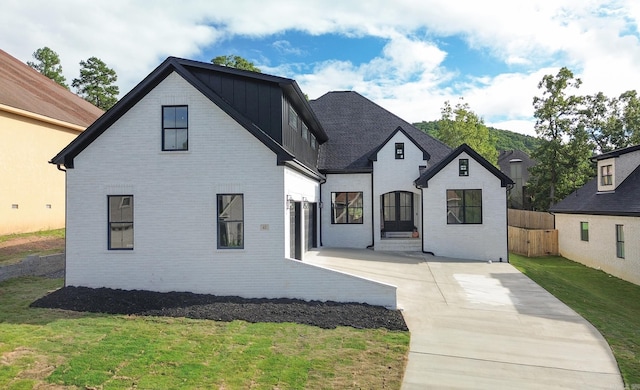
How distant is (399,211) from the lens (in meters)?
21.7

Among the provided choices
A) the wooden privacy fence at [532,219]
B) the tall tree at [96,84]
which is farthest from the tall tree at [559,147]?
the tall tree at [96,84]

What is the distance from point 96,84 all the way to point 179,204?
42.7 meters

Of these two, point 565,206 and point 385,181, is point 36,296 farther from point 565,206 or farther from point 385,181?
point 565,206

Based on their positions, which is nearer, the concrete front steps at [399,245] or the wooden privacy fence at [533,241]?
the concrete front steps at [399,245]

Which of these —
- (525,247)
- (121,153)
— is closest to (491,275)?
(525,247)

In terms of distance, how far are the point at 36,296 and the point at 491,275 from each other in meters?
14.4

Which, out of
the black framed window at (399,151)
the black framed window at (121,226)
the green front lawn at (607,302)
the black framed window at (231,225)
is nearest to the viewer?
the green front lawn at (607,302)

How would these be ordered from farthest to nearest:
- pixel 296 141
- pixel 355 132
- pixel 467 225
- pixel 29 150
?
pixel 355 132 → pixel 29 150 → pixel 467 225 → pixel 296 141

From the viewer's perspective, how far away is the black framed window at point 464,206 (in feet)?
61.1

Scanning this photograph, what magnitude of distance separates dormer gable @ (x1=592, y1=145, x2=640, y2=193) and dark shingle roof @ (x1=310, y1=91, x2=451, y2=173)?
7948mm

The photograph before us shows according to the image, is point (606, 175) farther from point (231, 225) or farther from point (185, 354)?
point (185, 354)

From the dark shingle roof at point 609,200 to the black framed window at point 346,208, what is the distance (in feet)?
37.6

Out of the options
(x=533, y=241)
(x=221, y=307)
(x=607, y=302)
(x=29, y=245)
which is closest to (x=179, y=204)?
(x=221, y=307)

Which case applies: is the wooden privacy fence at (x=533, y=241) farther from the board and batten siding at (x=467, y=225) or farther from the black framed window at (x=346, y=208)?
the black framed window at (x=346, y=208)
